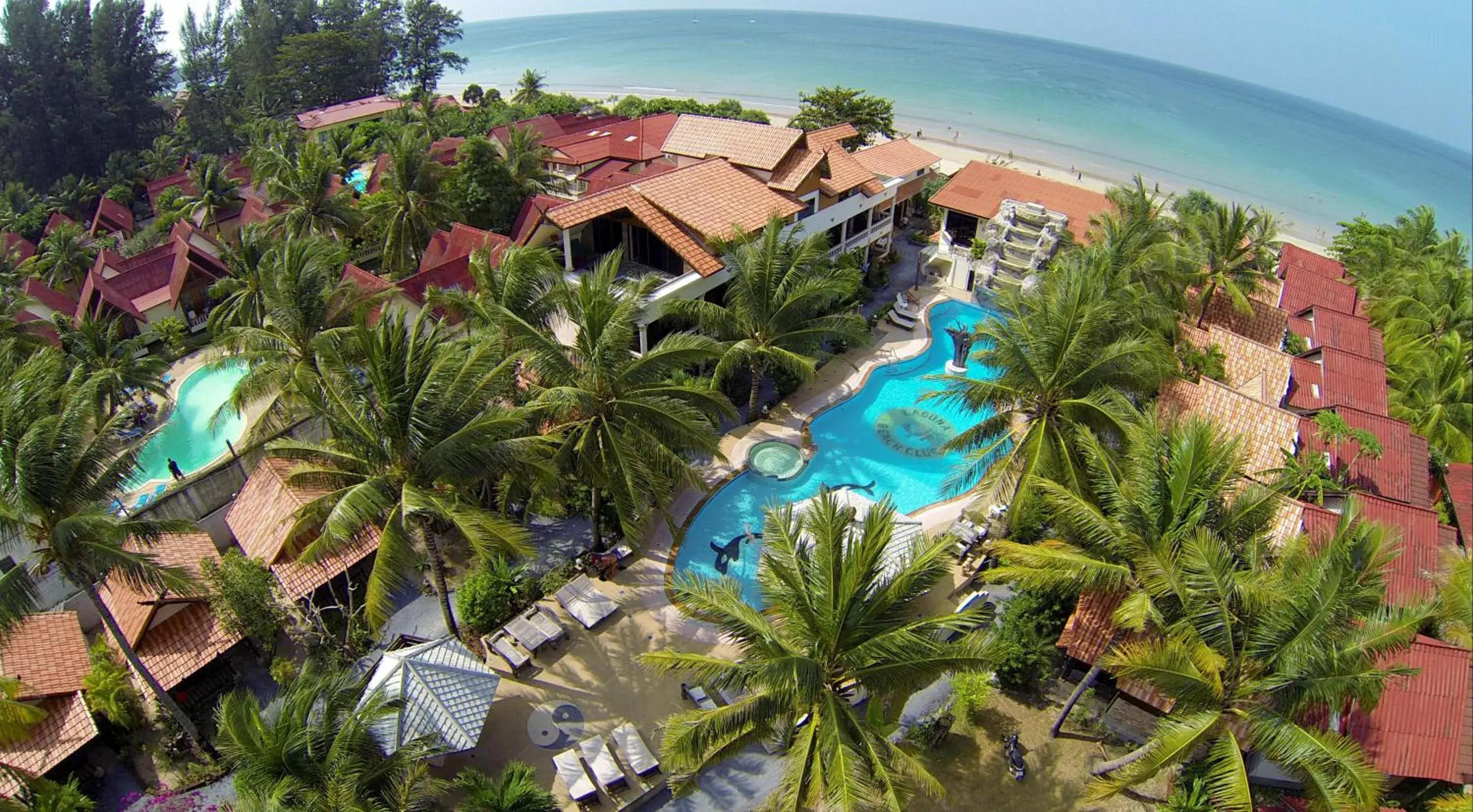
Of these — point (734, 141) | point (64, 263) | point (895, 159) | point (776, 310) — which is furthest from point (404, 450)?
point (64, 263)

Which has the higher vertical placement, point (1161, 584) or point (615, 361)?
point (615, 361)

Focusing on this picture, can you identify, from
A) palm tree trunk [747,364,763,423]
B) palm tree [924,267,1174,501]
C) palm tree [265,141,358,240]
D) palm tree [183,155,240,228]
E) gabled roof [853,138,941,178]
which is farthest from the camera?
palm tree [183,155,240,228]

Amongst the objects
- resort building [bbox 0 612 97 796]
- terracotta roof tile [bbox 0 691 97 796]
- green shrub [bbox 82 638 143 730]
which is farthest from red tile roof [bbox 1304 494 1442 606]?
resort building [bbox 0 612 97 796]

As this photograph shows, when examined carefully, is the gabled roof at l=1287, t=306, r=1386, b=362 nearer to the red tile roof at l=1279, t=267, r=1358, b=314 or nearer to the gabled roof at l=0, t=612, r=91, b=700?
the red tile roof at l=1279, t=267, r=1358, b=314

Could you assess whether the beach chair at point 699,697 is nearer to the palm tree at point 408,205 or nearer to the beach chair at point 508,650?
the beach chair at point 508,650

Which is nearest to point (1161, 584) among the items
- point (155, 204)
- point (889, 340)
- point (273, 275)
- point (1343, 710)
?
point (1343, 710)

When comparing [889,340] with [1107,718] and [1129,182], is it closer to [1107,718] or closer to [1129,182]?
[1107,718]
